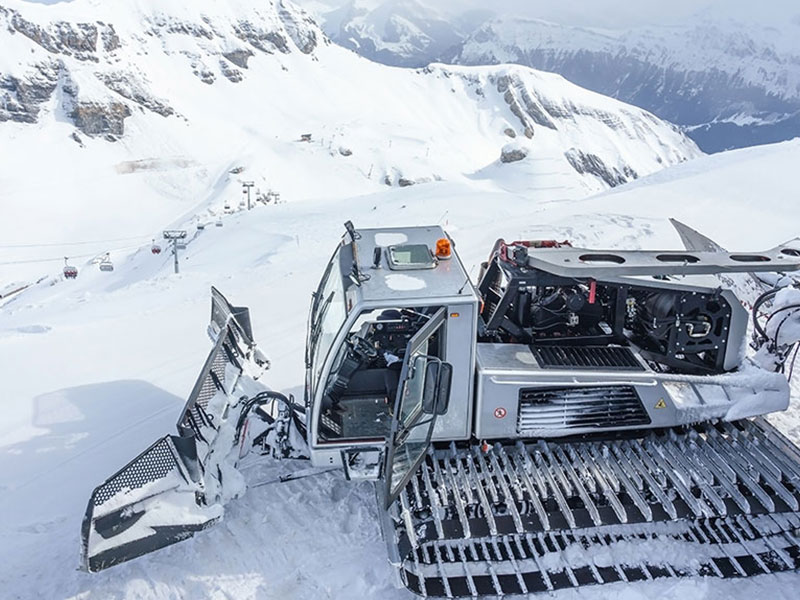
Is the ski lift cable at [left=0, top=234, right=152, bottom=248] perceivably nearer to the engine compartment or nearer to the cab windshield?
the cab windshield

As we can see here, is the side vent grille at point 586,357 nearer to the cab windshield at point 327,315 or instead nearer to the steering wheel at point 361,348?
the steering wheel at point 361,348

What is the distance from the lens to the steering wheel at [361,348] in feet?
19.5

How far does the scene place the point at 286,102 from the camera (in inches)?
3610

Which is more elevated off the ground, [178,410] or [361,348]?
[361,348]

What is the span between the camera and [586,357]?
20.0 ft

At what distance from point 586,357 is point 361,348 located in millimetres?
Answer: 2391

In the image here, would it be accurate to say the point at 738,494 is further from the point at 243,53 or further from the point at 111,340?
the point at 243,53

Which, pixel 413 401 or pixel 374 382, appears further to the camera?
pixel 374 382

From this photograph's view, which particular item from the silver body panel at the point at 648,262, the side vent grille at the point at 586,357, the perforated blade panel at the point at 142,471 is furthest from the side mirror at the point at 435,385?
the perforated blade panel at the point at 142,471

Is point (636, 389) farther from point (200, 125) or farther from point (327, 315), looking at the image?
point (200, 125)

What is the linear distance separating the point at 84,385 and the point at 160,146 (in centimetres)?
6880

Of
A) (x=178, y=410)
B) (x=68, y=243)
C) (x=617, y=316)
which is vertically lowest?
(x=68, y=243)

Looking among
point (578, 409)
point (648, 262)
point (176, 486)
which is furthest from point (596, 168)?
point (176, 486)

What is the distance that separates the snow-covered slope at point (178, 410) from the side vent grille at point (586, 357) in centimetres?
204
